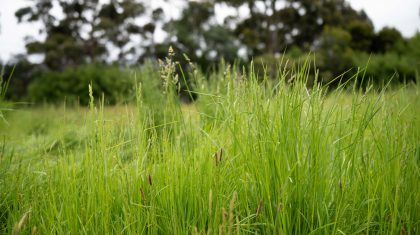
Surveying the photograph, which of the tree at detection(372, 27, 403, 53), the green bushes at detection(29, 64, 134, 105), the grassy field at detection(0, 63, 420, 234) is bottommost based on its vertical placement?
the green bushes at detection(29, 64, 134, 105)

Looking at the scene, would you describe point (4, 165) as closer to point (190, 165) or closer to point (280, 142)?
point (190, 165)

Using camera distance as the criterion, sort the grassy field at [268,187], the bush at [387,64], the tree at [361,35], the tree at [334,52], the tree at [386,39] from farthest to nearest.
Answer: the tree at [386,39]
the tree at [361,35]
the tree at [334,52]
the bush at [387,64]
the grassy field at [268,187]

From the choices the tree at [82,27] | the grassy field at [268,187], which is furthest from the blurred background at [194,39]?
the grassy field at [268,187]

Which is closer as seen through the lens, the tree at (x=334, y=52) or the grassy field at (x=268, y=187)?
the grassy field at (x=268, y=187)

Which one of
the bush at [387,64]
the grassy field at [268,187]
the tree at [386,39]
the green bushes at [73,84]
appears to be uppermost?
the tree at [386,39]

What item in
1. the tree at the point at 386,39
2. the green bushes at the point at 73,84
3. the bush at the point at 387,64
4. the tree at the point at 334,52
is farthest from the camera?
the tree at the point at 386,39

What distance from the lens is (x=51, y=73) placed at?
20516mm

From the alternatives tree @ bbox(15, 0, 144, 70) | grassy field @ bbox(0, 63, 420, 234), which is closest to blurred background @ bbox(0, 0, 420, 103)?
tree @ bbox(15, 0, 144, 70)

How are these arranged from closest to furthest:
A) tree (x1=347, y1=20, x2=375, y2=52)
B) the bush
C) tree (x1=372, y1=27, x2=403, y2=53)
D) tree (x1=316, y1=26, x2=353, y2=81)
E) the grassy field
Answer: the grassy field, the bush, tree (x1=316, y1=26, x2=353, y2=81), tree (x1=347, y1=20, x2=375, y2=52), tree (x1=372, y1=27, x2=403, y2=53)

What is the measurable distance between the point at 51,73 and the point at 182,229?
828 inches

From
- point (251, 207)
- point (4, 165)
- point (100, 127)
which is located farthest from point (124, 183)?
point (4, 165)

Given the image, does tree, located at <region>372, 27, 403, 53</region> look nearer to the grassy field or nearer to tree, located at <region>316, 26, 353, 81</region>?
tree, located at <region>316, 26, 353, 81</region>

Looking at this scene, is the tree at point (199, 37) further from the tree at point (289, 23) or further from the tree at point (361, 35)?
the tree at point (361, 35)

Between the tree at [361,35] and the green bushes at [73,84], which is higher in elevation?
the tree at [361,35]
